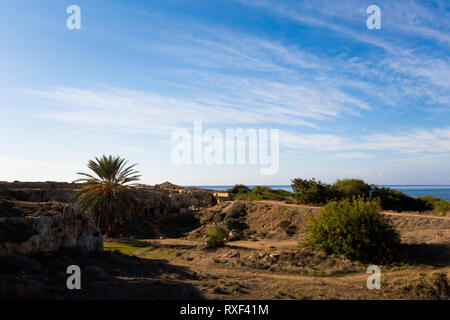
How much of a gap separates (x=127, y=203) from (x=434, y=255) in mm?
23799

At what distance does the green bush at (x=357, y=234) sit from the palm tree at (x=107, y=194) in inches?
666

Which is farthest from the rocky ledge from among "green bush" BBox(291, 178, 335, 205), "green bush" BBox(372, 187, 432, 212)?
"green bush" BBox(372, 187, 432, 212)

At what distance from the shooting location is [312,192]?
3584 centimetres

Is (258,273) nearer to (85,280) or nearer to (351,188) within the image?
(85,280)

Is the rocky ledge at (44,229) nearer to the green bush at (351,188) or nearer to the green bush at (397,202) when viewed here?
the green bush at (351,188)

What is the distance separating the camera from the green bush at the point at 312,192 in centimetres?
3584

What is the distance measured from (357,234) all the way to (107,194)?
21024 millimetres

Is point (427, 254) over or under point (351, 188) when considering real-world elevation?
under

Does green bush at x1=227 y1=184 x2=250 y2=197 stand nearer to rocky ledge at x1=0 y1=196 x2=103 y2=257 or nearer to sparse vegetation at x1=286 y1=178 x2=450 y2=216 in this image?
sparse vegetation at x1=286 y1=178 x2=450 y2=216

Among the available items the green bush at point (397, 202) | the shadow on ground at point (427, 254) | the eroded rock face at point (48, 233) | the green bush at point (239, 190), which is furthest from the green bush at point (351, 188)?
the eroded rock face at point (48, 233)

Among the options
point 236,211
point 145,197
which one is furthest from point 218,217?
point 145,197
